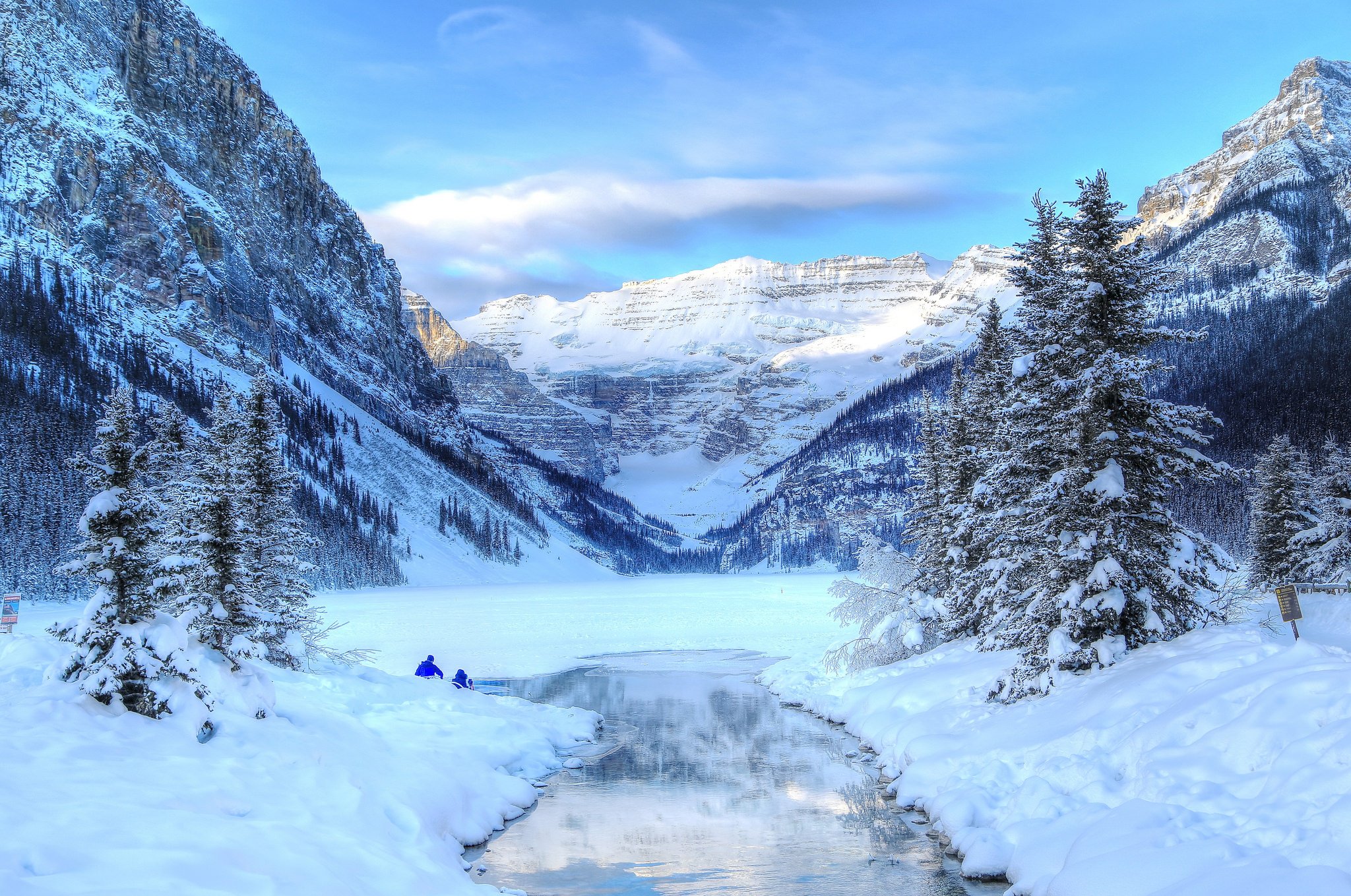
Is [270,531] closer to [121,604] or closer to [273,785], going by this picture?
[121,604]

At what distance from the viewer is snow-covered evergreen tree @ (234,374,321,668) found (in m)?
25.2

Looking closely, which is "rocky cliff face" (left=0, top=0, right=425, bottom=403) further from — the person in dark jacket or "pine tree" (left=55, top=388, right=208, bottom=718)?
"pine tree" (left=55, top=388, right=208, bottom=718)

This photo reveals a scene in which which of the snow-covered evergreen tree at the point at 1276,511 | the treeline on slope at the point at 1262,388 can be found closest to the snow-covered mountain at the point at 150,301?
the snow-covered evergreen tree at the point at 1276,511

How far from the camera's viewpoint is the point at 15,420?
325 feet

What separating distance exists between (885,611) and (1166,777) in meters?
22.7

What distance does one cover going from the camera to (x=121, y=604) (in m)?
13.1

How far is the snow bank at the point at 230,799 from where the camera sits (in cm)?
897

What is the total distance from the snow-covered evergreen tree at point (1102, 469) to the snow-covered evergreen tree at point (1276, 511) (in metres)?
24.4

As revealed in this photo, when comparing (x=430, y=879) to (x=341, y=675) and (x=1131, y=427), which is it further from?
(x=1131, y=427)

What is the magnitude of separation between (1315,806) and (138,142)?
209m

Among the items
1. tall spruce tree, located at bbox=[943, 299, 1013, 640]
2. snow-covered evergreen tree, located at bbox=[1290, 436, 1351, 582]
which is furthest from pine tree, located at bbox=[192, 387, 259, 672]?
snow-covered evergreen tree, located at bbox=[1290, 436, 1351, 582]

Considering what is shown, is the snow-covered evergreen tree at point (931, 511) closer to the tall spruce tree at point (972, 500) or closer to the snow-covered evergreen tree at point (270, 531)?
the tall spruce tree at point (972, 500)

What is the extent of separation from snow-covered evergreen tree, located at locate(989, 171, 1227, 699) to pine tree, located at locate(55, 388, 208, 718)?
52.8ft

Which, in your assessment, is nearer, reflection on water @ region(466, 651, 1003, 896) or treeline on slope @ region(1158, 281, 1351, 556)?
reflection on water @ region(466, 651, 1003, 896)
